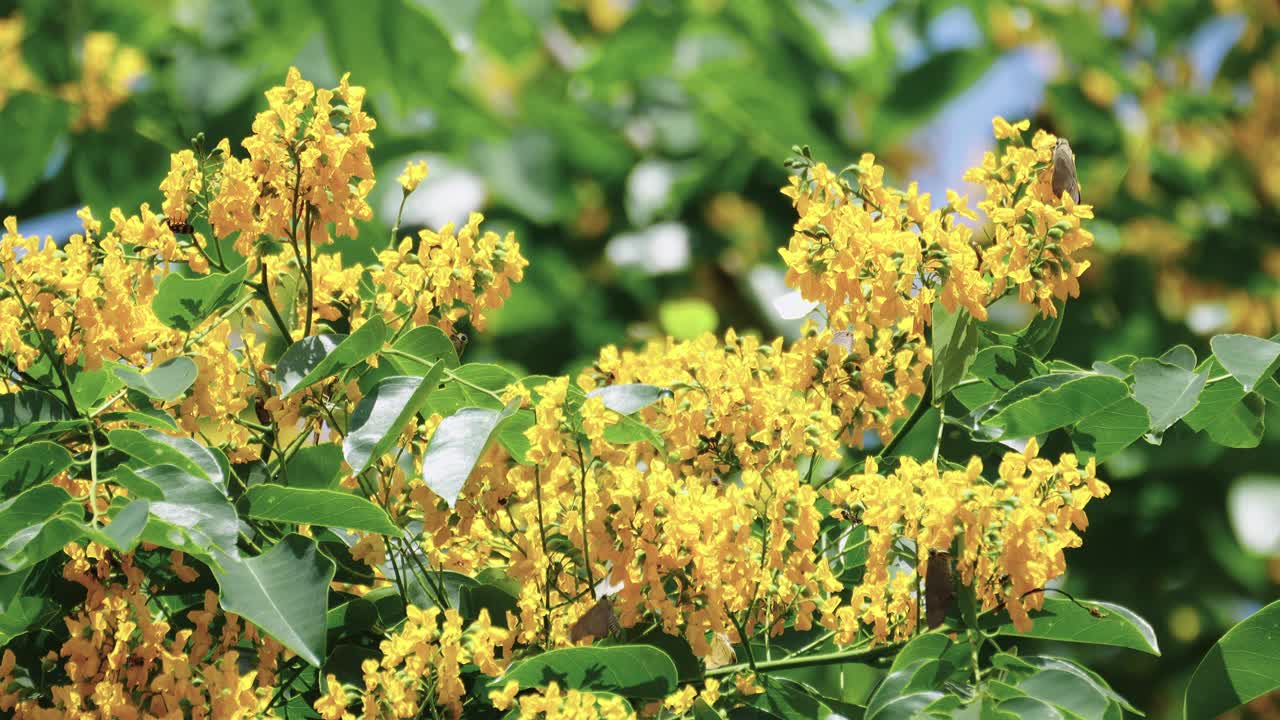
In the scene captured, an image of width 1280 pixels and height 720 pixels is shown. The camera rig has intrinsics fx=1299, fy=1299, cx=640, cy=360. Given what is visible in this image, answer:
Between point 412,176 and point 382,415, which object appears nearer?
point 382,415

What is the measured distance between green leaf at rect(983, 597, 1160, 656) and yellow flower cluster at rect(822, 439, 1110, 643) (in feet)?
0.38

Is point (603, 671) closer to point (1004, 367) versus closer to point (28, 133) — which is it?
point (1004, 367)

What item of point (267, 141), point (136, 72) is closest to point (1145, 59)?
point (136, 72)

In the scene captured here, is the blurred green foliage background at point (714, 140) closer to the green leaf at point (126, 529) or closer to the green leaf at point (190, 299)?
the green leaf at point (190, 299)

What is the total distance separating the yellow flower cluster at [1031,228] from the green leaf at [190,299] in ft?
2.86

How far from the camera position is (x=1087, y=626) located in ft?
4.71

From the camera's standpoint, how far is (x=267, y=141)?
4.72 feet

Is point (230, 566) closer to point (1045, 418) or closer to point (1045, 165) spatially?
point (1045, 418)

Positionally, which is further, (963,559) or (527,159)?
(527,159)

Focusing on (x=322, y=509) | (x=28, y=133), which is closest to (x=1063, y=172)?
(x=322, y=509)

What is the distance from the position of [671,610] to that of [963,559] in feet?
0.99

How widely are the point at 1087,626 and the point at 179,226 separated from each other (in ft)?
3.75

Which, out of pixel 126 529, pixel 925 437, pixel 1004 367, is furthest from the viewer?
pixel 925 437

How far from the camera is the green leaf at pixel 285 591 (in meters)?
1.17
